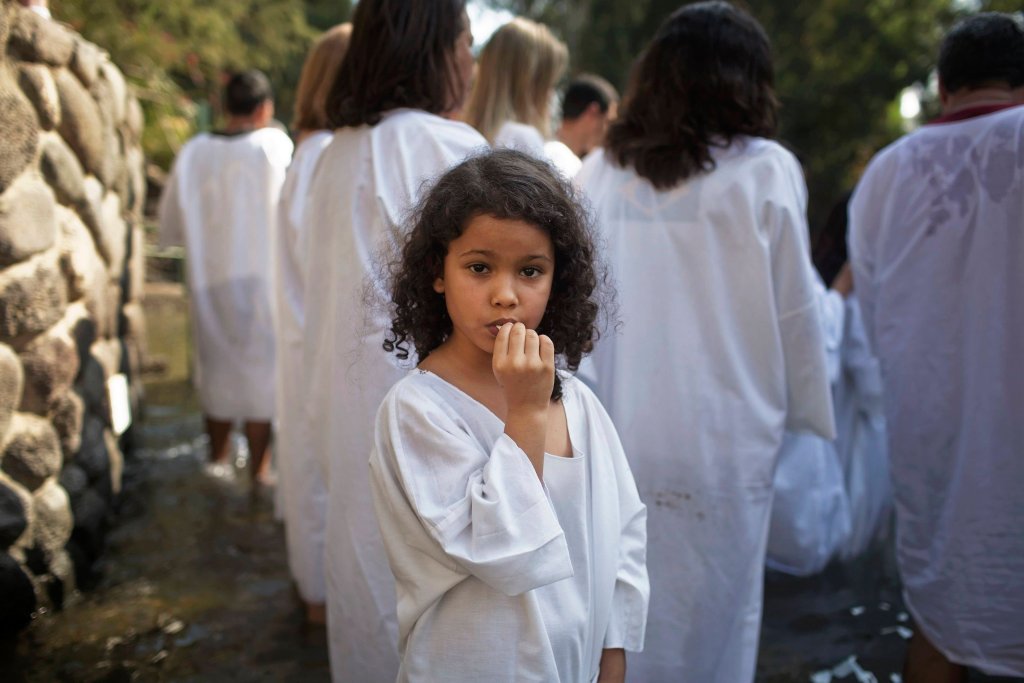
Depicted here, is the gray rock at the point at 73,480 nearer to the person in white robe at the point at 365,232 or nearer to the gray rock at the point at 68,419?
the gray rock at the point at 68,419

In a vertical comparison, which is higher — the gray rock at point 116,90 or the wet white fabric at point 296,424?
the gray rock at point 116,90

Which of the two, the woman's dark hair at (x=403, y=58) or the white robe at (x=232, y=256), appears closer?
the woman's dark hair at (x=403, y=58)

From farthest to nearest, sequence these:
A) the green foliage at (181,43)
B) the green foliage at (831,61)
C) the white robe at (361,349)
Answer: the green foliage at (831,61)
the green foliage at (181,43)
the white robe at (361,349)

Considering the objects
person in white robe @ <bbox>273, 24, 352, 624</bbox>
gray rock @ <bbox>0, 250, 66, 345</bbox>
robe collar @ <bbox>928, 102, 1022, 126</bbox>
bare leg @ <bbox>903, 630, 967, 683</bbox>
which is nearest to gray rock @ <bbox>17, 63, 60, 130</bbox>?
gray rock @ <bbox>0, 250, 66, 345</bbox>

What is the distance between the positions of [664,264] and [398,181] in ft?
2.59

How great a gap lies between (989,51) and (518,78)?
1.79 metres

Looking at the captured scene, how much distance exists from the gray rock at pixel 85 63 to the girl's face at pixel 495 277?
2790 mm

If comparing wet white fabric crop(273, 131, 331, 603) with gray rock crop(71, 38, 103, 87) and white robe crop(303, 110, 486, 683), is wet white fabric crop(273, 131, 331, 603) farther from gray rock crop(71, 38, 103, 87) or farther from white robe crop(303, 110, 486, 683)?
gray rock crop(71, 38, 103, 87)

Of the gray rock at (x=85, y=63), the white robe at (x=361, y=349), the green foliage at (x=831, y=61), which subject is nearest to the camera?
the white robe at (x=361, y=349)

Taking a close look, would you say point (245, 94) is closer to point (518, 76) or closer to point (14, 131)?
point (518, 76)

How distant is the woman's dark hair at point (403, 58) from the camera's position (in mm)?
2717

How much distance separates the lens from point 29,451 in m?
3.29

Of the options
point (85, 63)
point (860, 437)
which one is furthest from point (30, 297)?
point (860, 437)

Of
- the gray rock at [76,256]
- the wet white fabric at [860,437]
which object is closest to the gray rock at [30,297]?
the gray rock at [76,256]
